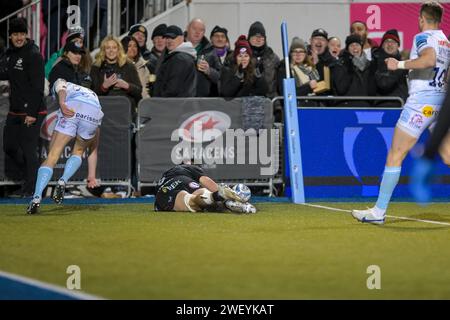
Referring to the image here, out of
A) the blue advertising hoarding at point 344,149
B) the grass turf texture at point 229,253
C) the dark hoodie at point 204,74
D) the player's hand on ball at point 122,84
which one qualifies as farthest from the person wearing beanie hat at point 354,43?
the grass turf texture at point 229,253

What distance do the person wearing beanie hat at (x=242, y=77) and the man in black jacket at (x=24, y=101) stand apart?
2982 mm

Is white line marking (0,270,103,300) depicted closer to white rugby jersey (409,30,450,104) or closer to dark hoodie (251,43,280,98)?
white rugby jersey (409,30,450,104)

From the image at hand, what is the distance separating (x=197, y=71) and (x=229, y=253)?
8.71 m

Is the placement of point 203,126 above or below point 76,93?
below

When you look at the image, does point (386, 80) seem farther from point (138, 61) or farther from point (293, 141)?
point (138, 61)

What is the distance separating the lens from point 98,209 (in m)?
15.0

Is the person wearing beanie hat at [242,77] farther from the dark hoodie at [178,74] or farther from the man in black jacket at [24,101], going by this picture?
the man in black jacket at [24,101]

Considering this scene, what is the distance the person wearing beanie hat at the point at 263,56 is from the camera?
17969mm

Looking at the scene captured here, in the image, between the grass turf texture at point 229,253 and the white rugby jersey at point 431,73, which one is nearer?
the grass turf texture at point 229,253

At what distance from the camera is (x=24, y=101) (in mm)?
17141

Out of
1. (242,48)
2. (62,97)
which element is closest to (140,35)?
(242,48)

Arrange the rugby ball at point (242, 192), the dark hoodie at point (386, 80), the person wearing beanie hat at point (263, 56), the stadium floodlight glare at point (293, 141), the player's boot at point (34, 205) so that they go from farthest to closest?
the dark hoodie at point (386, 80) → the person wearing beanie hat at point (263, 56) → the stadium floodlight glare at point (293, 141) → the rugby ball at point (242, 192) → the player's boot at point (34, 205)

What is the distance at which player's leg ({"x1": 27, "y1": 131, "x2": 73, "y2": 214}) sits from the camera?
13945 mm

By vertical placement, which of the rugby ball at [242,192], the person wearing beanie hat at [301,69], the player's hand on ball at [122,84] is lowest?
the rugby ball at [242,192]
